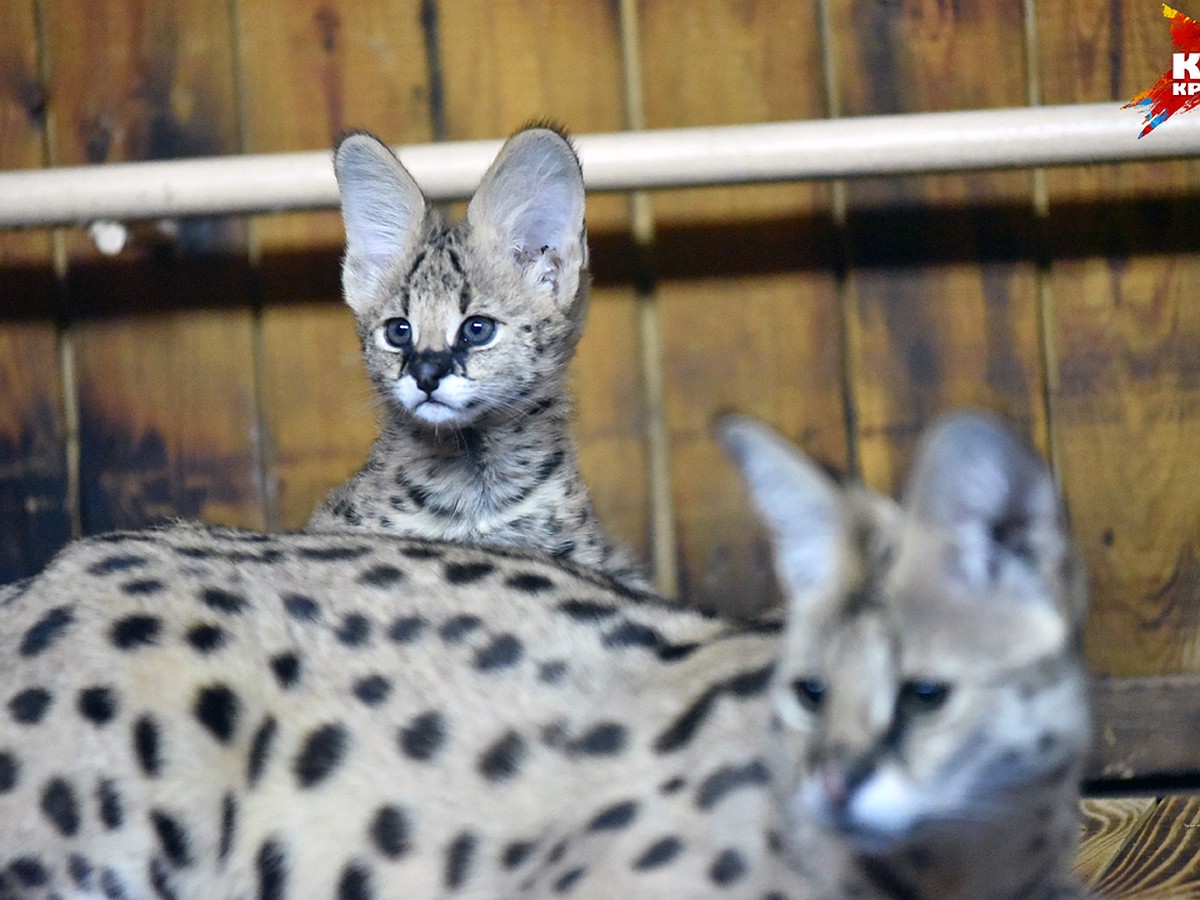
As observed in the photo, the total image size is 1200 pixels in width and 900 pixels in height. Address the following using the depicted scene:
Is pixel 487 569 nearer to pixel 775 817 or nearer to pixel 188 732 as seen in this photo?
pixel 188 732

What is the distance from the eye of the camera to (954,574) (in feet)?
3.54

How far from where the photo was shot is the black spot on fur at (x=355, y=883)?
4.66 feet

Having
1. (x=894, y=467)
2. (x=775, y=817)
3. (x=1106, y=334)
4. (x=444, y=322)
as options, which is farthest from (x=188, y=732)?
(x=1106, y=334)

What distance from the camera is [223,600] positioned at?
1.54 metres

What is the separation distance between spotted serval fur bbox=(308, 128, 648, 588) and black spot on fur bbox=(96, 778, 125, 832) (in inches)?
40.0

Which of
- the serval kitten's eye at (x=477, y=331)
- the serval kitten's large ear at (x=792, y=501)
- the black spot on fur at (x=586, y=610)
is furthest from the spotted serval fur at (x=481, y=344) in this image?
the serval kitten's large ear at (x=792, y=501)

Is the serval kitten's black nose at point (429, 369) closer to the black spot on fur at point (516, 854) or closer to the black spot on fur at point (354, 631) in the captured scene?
the black spot on fur at point (354, 631)

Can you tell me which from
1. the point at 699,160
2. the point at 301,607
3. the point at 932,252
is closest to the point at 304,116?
the point at 699,160

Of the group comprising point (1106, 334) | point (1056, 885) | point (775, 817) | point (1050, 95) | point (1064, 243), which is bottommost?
point (1056, 885)

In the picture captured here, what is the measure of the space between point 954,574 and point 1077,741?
0.16m

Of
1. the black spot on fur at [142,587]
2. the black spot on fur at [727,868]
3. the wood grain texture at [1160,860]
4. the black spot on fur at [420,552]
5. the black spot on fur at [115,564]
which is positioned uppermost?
the black spot on fur at [115,564]

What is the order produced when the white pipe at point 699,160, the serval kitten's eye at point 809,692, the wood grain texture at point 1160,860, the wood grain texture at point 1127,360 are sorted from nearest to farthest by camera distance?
the serval kitten's eye at point 809,692 → the wood grain texture at point 1160,860 → the white pipe at point 699,160 → the wood grain texture at point 1127,360

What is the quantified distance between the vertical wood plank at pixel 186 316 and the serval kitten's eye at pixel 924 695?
184 centimetres

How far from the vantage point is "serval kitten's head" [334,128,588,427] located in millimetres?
2355
